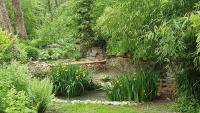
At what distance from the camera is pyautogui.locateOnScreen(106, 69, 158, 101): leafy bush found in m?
Answer: 11.5

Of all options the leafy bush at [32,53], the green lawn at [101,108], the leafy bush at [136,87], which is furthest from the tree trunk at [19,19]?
the green lawn at [101,108]

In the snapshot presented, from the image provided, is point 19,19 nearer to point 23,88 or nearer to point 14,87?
point 23,88

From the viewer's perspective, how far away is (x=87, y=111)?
10.4 meters

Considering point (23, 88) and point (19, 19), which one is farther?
point (19, 19)

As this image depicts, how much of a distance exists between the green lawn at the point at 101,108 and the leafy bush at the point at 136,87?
0.48 metres

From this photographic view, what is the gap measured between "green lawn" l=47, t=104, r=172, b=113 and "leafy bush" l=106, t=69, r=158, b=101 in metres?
0.48

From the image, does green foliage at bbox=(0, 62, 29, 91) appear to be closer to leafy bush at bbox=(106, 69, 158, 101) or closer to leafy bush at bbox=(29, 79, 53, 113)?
leafy bush at bbox=(29, 79, 53, 113)

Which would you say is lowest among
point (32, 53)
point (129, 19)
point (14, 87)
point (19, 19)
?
point (14, 87)

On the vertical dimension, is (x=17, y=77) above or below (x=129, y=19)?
below

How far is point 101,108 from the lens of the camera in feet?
35.1

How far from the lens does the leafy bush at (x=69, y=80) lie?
12.7 m

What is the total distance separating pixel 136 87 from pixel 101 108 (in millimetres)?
1281

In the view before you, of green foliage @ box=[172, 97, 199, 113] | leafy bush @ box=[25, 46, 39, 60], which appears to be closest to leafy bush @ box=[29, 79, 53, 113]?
green foliage @ box=[172, 97, 199, 113]

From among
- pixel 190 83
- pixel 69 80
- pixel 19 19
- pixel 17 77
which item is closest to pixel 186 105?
pixel 190 83
